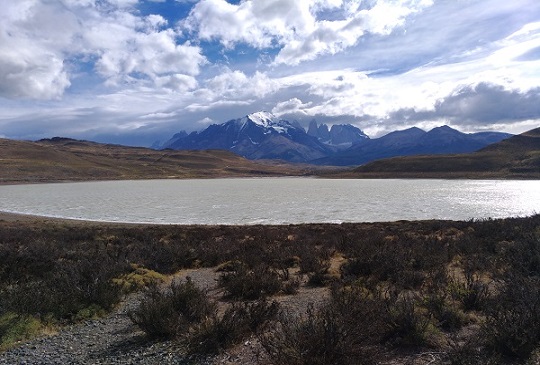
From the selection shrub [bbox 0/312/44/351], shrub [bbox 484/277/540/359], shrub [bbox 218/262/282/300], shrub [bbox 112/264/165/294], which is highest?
shrub [bbox 484/277/540/359]

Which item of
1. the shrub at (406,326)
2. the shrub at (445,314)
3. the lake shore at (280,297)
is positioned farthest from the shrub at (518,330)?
the shrub at (406,326)

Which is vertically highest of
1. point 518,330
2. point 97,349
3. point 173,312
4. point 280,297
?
point 518,330

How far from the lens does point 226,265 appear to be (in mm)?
16250

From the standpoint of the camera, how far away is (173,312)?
833 centimetres

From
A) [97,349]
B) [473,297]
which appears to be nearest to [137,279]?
[97,349]

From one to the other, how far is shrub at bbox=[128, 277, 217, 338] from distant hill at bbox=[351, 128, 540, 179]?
137544 millimetres

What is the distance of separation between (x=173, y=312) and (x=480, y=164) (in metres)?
160

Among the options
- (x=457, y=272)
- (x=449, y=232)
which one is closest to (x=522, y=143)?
(x=449, y=232)

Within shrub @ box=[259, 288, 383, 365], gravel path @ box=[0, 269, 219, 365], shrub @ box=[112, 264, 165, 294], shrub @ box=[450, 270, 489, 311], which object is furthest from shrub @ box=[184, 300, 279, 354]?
shrub @ box=[450, 270, 489, 311]

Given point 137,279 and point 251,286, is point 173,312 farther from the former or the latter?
point 137,279

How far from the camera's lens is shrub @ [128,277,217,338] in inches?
316

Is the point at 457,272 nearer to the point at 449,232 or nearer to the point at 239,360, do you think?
the point at 239,360

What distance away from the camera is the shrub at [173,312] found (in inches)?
316

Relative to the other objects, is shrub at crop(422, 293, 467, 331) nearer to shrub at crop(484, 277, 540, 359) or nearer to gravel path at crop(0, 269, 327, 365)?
shrub at crop(484, 277, 540, 359)
